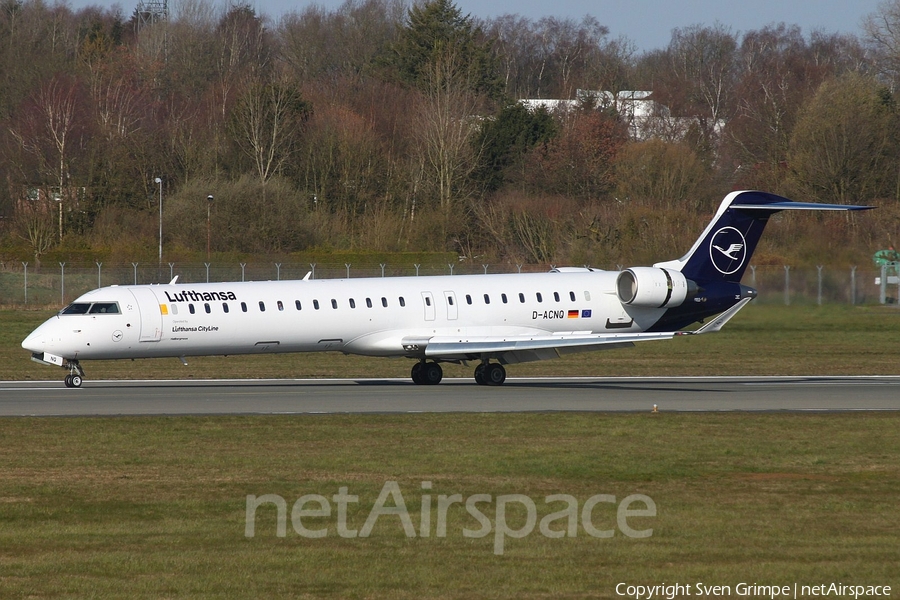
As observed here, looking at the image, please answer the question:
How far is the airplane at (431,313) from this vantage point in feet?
87.1

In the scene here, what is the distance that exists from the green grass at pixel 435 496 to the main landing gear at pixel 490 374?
7.28 m

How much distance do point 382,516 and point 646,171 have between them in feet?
204

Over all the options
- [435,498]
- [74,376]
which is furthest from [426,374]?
[435,498]

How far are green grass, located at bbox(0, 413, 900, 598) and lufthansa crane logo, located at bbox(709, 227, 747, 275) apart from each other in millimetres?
10178

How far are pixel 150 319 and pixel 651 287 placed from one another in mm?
12103

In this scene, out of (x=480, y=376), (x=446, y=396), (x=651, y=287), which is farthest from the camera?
(x=651, y=287)

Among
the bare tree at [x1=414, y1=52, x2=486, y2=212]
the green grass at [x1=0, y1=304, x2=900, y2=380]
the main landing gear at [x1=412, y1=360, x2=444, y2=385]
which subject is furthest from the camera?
the bare tree at [x1=414, y1=52, x2=486, y2=212]

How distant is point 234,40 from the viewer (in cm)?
11125

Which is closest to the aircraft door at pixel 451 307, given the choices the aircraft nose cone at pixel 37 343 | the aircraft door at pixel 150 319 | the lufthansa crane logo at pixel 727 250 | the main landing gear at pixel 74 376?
the aircraft door at pixel 150 319

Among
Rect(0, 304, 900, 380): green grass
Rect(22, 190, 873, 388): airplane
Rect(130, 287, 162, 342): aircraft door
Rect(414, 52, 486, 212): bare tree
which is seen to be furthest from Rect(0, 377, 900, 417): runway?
Rect(414, 52, 486, 212): bare tree

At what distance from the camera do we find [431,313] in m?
28.8

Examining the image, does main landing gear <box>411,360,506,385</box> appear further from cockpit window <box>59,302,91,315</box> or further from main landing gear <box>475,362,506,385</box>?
cockpit window <box>59,302,91,315</box>

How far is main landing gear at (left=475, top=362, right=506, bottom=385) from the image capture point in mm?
28859

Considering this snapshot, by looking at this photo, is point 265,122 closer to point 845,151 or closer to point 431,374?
point 845,151
